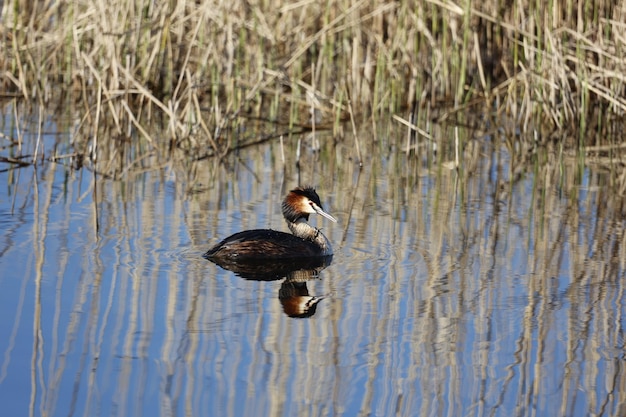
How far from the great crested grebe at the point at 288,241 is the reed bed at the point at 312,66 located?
243 cm

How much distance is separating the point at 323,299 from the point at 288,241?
914 mm

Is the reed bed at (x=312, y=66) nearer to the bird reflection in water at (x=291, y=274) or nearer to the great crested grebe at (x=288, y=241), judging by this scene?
the great crested grebe at (x=288, y=241)

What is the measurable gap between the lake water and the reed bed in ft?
4.43

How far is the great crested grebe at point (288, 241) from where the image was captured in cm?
608

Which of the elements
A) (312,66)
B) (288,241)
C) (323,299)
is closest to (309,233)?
(288,241)

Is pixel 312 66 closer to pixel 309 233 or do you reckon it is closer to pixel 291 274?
pixel 309 233

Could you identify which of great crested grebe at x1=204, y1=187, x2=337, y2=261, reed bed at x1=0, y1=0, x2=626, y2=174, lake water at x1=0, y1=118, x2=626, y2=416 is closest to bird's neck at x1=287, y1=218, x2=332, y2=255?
great crested grebe at x1=204, y1=187, x2=337, y2=261

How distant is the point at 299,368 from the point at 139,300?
3.70ft

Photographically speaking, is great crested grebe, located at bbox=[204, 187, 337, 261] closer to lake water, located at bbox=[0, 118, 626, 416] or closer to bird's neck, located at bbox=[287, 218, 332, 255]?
bird's neck, located at bbox=[287, 218, 332, 255]

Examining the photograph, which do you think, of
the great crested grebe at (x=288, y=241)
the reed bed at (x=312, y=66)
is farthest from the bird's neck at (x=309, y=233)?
the reed bed at (x=312, y=66)

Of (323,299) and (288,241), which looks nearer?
(323,299)

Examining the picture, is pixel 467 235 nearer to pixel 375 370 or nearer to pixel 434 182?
pixel 434 182

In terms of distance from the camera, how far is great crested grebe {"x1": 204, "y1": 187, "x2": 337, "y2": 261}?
6.08 m

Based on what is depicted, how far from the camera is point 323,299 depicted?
5457mm
